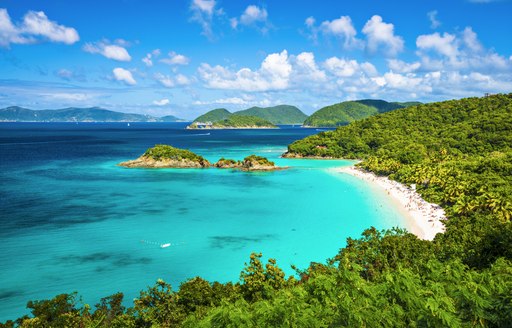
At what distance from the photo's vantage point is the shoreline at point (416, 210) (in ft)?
146

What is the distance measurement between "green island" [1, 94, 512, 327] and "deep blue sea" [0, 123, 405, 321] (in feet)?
12.5

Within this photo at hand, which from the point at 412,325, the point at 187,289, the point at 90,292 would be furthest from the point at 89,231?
the point at 412,325

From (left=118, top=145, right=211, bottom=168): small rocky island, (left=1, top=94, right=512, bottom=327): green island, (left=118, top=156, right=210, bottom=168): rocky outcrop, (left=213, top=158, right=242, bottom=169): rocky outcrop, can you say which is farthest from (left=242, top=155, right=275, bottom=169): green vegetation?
(left=1, top=94, right=512, bottom=327): green island

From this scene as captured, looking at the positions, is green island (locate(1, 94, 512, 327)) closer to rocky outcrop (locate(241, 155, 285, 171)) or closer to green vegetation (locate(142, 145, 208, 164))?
rocky outcrop (locate(241, 155, 285, 171))

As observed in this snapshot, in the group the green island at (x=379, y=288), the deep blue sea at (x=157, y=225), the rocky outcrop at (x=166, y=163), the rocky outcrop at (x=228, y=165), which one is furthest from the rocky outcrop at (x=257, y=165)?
the green island at (x=379, y=288)

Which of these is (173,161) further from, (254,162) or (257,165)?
(257,165)

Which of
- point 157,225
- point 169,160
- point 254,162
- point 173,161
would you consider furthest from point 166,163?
point 157,225

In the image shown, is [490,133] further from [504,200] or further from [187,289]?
[187,289]

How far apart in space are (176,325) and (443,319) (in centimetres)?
1422

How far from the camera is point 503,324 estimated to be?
1261cm

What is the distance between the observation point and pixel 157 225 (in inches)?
1977

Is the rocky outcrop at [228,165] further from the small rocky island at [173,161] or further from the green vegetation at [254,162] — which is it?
the green vegetation at [254,162]

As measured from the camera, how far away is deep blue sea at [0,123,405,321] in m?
34.0

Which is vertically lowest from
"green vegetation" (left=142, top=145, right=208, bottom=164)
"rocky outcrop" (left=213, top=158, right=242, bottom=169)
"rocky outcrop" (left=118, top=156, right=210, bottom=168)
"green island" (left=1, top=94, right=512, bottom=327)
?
"rocky outcrop" (left=213, top=158, right=242, bottom=169)
